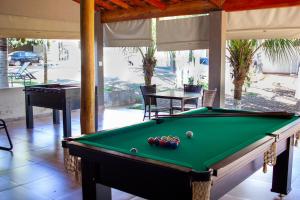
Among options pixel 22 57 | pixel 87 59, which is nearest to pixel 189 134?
pixel 87 59

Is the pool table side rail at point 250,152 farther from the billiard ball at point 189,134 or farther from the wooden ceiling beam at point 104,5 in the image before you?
the wooden ceiling beam at point 104,5

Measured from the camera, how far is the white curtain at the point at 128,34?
27.6 ft

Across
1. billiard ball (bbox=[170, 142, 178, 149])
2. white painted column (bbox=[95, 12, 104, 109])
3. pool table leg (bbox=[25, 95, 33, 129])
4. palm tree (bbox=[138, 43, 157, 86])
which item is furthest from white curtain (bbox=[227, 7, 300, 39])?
billiard ball (bbox=[170, 142, 178, 149])

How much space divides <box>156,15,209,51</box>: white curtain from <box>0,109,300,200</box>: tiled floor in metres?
3.23

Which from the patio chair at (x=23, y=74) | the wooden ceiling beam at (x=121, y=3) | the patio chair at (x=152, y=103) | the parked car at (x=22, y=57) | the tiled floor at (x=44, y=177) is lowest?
the tiled floor at (x=44, y=177)

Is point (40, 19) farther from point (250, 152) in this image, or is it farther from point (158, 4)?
point (250, 152)

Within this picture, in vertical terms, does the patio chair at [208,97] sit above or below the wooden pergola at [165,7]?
below

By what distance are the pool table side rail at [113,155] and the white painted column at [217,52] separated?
188 inches

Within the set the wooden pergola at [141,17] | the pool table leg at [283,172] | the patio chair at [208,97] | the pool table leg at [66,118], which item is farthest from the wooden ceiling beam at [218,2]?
the pool table leg at [283,172]

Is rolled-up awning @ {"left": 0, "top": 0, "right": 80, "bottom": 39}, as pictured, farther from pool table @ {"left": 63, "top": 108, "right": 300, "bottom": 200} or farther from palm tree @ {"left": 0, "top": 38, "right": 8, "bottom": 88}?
pool table @ {"left": 63, "top": 108, "right": 300, "bottom": 200}

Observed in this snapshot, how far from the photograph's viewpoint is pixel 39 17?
778 centimetres

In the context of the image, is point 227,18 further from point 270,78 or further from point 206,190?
point 206,190

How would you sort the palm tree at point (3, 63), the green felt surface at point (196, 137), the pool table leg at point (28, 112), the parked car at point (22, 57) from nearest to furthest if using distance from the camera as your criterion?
the green felt surface at point (196, 137)
the pool table leg at point (28, 112)
the palm tree at point (3, 63)
the parked car at point (22, 57)

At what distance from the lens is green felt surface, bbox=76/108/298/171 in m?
2.25
